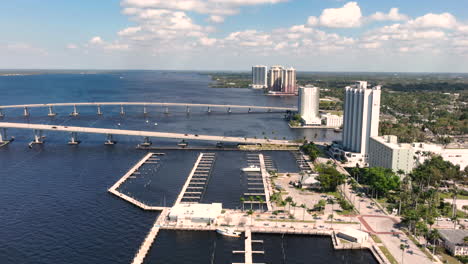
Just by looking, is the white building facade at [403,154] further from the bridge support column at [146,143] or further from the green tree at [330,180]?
the bridge support column at [146,143]

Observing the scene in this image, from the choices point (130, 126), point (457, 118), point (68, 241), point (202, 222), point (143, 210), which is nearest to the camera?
point (68, 241)

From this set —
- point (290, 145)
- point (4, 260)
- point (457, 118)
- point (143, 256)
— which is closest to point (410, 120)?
point (457, 118)

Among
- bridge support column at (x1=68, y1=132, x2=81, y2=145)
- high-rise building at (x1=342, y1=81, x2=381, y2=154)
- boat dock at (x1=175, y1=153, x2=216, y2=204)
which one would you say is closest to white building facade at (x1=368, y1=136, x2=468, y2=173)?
high-rise building at (x1=342, y1=81, x2=381, y2=154)

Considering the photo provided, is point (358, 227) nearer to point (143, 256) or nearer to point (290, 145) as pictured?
point (143, 256)

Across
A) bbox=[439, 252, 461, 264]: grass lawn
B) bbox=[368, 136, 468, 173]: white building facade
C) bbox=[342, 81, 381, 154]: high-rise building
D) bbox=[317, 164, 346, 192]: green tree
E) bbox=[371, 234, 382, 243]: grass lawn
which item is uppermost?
bbox=[342, 81, 381, 154]: high-rise building

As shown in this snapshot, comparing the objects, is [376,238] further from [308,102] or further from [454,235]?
[308,102]

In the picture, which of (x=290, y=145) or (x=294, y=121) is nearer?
(x=290, y=145)

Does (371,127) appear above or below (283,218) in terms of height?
above

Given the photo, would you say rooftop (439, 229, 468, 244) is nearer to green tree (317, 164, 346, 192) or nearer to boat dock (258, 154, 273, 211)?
green tree (317, 164, 346, 192)
